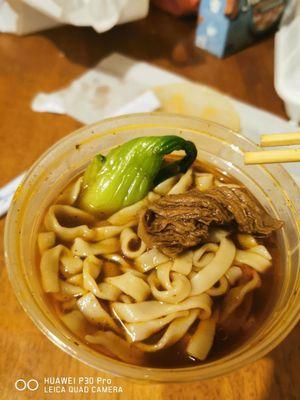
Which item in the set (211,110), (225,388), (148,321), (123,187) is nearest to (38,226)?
(123,187)

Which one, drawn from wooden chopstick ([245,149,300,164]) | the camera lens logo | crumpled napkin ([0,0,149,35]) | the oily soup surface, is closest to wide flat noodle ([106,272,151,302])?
the oily soup surface

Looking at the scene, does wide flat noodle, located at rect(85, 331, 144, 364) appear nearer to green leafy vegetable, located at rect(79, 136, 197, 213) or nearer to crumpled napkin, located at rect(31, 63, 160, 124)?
green leafy vegetable, located at rect(79, 136, 197, 213)

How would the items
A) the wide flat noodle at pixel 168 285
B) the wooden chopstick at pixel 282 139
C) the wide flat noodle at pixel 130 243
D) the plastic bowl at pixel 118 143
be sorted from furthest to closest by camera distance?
the wide flat noodle at pixel 130 243 → the wide flat noodle at pixel 168 285 → the wooden chopstick at pixel 282 139 → the plastic bowl at pixel 118 143

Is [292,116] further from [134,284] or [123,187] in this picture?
[134,284]

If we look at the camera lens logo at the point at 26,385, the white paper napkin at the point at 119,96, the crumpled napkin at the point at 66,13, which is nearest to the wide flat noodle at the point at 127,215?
the camera lens logo at the point at 26,385

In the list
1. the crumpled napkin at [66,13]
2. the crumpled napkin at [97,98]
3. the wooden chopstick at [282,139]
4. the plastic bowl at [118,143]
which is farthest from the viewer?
the crumpled napkin at [66,13]

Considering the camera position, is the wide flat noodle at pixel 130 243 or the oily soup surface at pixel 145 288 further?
the wide flat noodle at pixel 130 243

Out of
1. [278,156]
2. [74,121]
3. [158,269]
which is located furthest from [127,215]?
[74,121]

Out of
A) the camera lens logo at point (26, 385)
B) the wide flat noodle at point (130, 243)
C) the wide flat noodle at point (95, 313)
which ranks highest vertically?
the wide flat noodle at point (130, 243)

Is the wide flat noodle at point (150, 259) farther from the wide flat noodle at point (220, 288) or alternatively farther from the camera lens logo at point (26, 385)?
the camera lens logo at point (26, 385)
